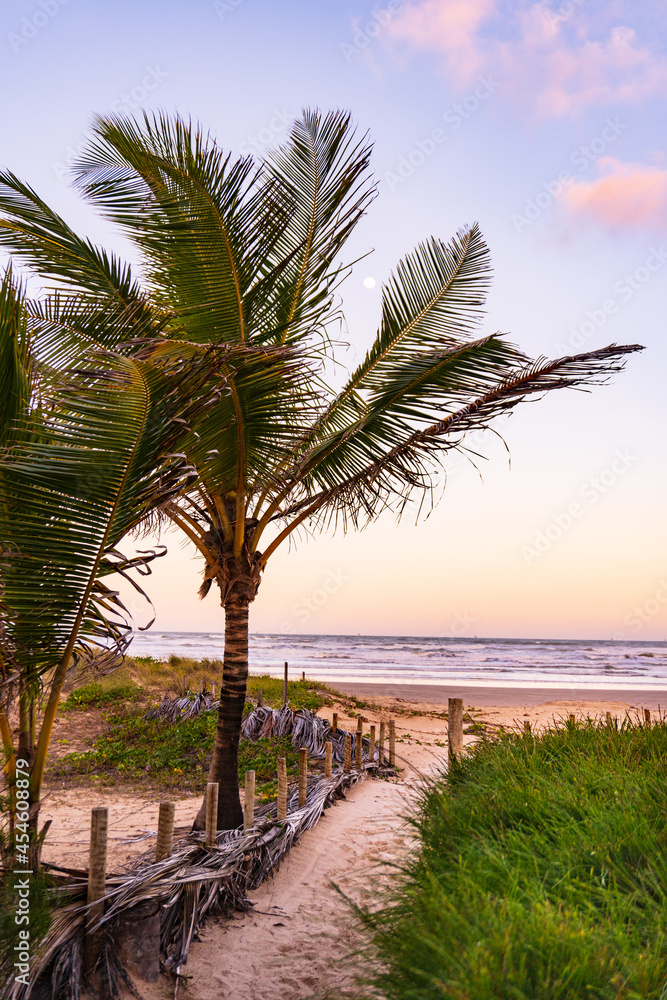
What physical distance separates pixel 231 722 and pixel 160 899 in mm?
2077

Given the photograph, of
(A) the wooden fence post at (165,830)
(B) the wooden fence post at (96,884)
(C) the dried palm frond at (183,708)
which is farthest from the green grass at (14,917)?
(C) the dried palm frond at (183,708)

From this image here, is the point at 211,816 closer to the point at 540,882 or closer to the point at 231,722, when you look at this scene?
the point at 231,722

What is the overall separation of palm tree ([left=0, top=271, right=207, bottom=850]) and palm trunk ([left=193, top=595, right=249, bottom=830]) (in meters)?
2.91

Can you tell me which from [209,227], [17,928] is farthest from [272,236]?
[17,928]

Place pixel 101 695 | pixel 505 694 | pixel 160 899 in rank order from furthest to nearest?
1. pixel 505 694
2. pixel 101 695
3. pixel 160 899

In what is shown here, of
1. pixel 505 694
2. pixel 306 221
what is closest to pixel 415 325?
pixel 306 221

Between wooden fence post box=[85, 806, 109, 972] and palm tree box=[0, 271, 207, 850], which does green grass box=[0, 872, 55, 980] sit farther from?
wooden fence post box=[85, 806, 109, 972]

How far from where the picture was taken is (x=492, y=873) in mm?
2867

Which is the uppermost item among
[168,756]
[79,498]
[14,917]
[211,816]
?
[79,498]

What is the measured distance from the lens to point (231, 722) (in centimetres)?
631

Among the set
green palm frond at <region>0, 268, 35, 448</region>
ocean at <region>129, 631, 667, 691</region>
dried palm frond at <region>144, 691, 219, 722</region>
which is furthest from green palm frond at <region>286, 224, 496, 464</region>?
ocean at <region>129, 631, 667, 691</region>

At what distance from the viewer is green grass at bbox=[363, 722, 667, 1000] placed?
6.90 ft

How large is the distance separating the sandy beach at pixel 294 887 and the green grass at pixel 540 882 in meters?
0.33

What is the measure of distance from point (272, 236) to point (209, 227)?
1.80 ft
